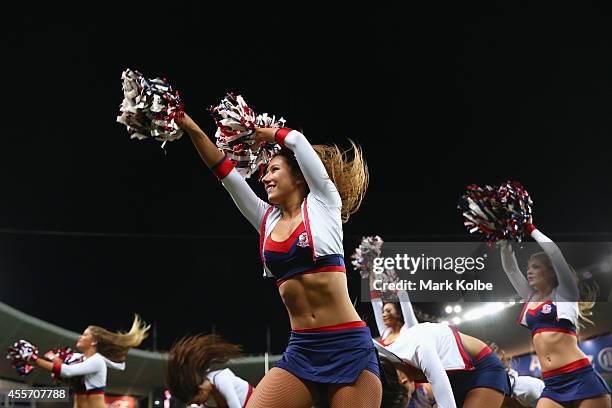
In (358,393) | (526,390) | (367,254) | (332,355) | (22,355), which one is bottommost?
(358,393)

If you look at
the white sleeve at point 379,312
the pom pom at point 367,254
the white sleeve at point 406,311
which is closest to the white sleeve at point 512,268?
the white sleeve at point 406,311

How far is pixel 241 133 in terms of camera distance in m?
3.28

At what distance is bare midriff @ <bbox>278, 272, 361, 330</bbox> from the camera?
2.93 m

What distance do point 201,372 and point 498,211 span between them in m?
2.73

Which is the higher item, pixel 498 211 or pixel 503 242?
pixel 498 211

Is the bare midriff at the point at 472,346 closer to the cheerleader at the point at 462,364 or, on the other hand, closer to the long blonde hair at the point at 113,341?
the cheerleader at the point at 462,364

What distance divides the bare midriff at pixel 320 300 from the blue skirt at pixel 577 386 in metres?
2.64

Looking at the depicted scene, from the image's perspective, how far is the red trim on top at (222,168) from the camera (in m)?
3.19

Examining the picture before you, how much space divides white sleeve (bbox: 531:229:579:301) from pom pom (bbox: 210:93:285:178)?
7.14ft

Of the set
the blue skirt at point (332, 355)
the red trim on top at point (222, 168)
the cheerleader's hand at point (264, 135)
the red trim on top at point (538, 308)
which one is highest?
the cheerleader's hand at point (264, 135)

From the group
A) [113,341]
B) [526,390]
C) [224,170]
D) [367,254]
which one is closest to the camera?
[224,170]

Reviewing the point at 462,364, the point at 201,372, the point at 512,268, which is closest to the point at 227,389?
the point at 201,372

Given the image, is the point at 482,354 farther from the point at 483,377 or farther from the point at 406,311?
the point at 406,311

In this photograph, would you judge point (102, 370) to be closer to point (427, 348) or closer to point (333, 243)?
point (427, 348)
